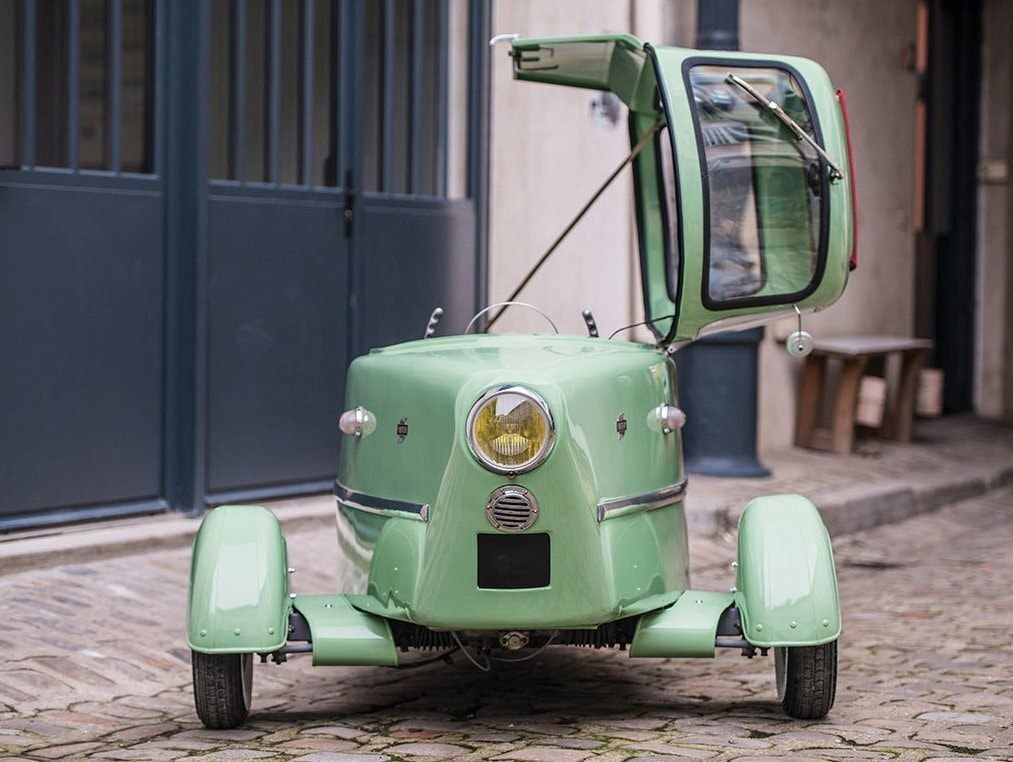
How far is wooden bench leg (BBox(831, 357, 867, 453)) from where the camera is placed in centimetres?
1041

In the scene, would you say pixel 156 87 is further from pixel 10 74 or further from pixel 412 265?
pixel 412 265

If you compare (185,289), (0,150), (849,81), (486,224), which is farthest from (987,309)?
(0,150)

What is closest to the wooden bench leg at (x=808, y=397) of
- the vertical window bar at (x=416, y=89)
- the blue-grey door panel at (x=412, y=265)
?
the blue-grey door panel at (x=412, y=265)

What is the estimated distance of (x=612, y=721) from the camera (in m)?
4.77

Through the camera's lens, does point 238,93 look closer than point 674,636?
No

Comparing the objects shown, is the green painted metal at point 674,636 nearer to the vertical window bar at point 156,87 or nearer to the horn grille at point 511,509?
the horn grille at point 511,509

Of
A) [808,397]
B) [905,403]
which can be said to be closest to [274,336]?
[808,397]

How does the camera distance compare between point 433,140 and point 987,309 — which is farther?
point 987,309

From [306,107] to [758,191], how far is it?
10.7 feet

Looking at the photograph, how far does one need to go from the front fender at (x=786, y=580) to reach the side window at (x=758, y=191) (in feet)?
2.02

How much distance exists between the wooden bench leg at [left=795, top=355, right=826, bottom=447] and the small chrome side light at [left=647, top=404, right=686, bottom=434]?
224 inches

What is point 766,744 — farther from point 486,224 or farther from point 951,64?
point 951,64

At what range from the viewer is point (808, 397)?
10.5 meters

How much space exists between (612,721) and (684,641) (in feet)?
1.17
